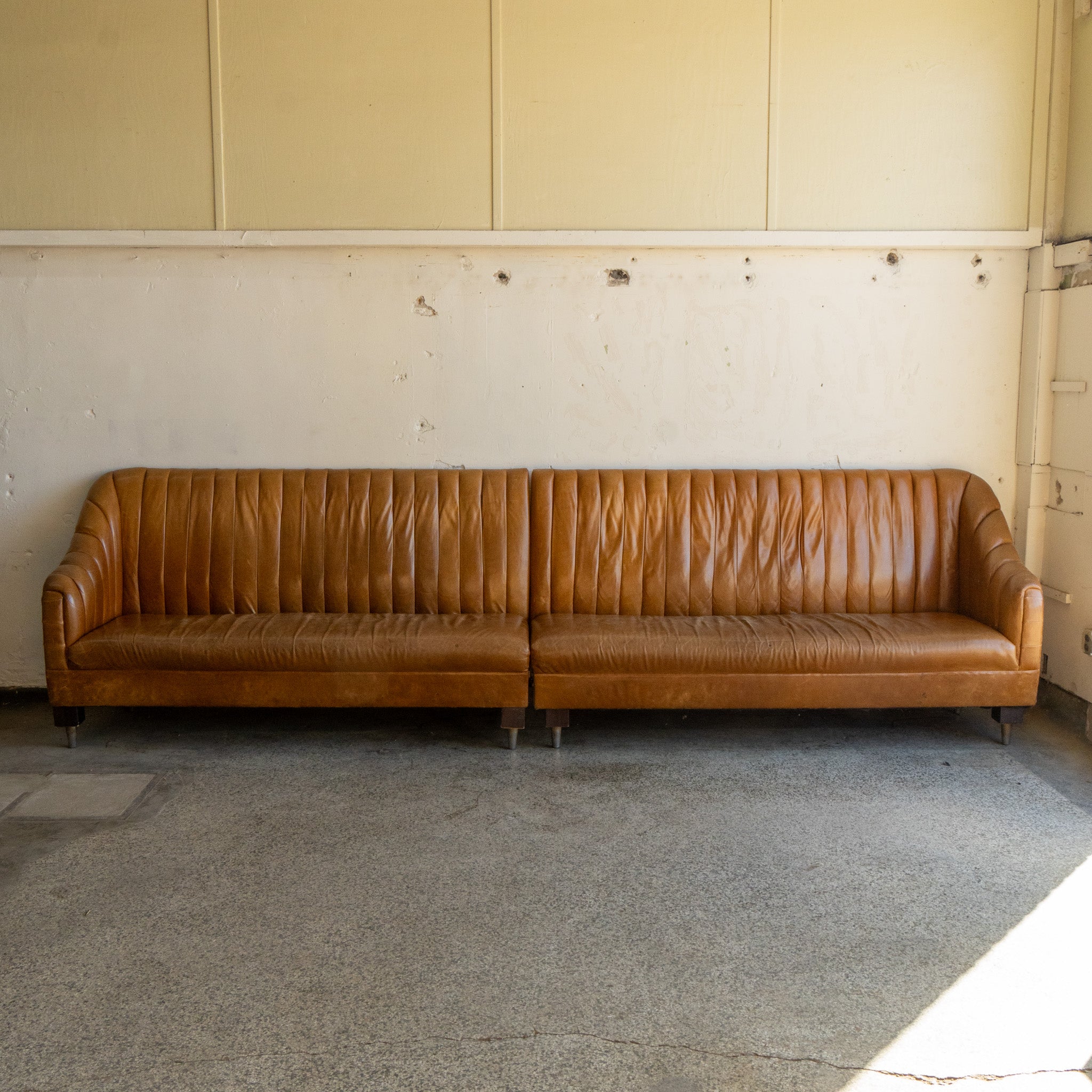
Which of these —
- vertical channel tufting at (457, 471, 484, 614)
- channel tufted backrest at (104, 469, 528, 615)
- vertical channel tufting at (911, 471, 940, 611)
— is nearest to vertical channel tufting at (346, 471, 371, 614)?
channel tufted backrest at (104, 469, 528, 615)

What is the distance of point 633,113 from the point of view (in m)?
5.20

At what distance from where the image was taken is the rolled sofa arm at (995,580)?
452 centimetres

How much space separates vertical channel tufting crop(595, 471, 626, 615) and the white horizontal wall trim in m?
1.22

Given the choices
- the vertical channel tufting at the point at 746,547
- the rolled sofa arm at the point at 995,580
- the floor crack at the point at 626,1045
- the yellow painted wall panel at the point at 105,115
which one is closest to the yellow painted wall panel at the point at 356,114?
the yellow painted wall panel at the point at 105,115

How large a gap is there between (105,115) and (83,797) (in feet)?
10.8

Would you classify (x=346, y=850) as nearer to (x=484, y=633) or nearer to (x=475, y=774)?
(x=475, y=774)

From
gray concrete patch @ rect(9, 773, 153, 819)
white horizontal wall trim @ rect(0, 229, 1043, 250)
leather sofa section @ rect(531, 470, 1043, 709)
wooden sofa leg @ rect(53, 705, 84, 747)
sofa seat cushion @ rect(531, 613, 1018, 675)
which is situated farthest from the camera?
white horizontal wall trim @ rect(0, 229, 1043, 250)

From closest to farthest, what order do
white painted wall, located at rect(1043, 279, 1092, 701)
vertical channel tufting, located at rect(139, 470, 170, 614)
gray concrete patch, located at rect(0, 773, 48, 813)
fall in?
gray concrete patch, located at rect(0, 773, 48, 813) < white painted wall, located at rect(1043, 279, 1092, 701) < vertical channel tufting, located at rect(139, 470, 170, 614)

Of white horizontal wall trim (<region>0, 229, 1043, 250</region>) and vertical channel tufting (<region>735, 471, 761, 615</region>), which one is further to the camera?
white horizontal wall trim (<region>0, 229, 1043, 250</region>)

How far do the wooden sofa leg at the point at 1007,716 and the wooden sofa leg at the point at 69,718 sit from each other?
398cm

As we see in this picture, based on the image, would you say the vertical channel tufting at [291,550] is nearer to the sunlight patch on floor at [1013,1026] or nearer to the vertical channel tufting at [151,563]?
the vertical channel tufting at [151,563]

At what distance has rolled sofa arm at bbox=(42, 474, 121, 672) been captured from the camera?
14.8ft

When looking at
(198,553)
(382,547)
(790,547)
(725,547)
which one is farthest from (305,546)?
(790,547)

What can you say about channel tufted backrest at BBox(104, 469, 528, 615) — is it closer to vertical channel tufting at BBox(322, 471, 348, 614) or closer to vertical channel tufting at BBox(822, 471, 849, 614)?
vertical channel tufting at BBox(322, 471, 348, 614)
